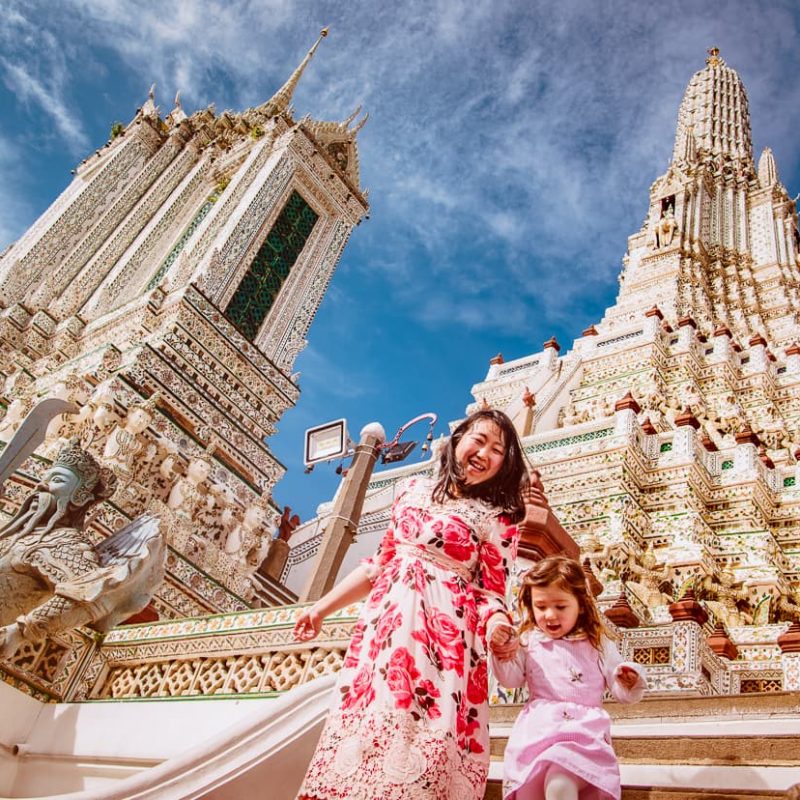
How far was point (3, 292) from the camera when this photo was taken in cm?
1116

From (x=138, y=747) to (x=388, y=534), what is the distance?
2.04 meters

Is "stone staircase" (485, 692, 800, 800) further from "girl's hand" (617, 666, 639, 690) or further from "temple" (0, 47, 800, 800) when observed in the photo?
"girl's hand" (617, 666, 639, 690)

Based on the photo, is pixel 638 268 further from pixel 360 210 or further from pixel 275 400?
pixel 275 400

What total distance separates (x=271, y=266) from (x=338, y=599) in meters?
8.96

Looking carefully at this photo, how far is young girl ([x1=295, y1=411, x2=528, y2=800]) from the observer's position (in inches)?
76.7

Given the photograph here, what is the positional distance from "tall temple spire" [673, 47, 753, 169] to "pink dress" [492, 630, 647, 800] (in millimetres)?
27315

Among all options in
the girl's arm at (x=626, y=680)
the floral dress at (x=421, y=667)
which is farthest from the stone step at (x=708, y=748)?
the floral dress at (x=421, y=667)

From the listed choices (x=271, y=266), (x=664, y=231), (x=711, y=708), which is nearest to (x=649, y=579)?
(x=271, y=266)

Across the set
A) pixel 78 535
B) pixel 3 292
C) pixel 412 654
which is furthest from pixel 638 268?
pixel 412 654

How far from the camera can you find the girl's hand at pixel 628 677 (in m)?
2.30

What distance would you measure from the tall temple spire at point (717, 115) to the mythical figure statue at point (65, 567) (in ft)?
85.7

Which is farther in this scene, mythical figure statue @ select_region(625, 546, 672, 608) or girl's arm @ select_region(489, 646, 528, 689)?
mythical figure statue @ select_region(625, 546, 672, 608)

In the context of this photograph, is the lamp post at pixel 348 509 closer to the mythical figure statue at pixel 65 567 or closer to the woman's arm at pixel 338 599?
the mythical figure statue at pixel 65 567

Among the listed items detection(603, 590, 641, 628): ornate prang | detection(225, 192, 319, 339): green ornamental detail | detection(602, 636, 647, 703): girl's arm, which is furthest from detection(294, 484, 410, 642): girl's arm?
detection(225, 192, 319, 339): green ornamental detail
